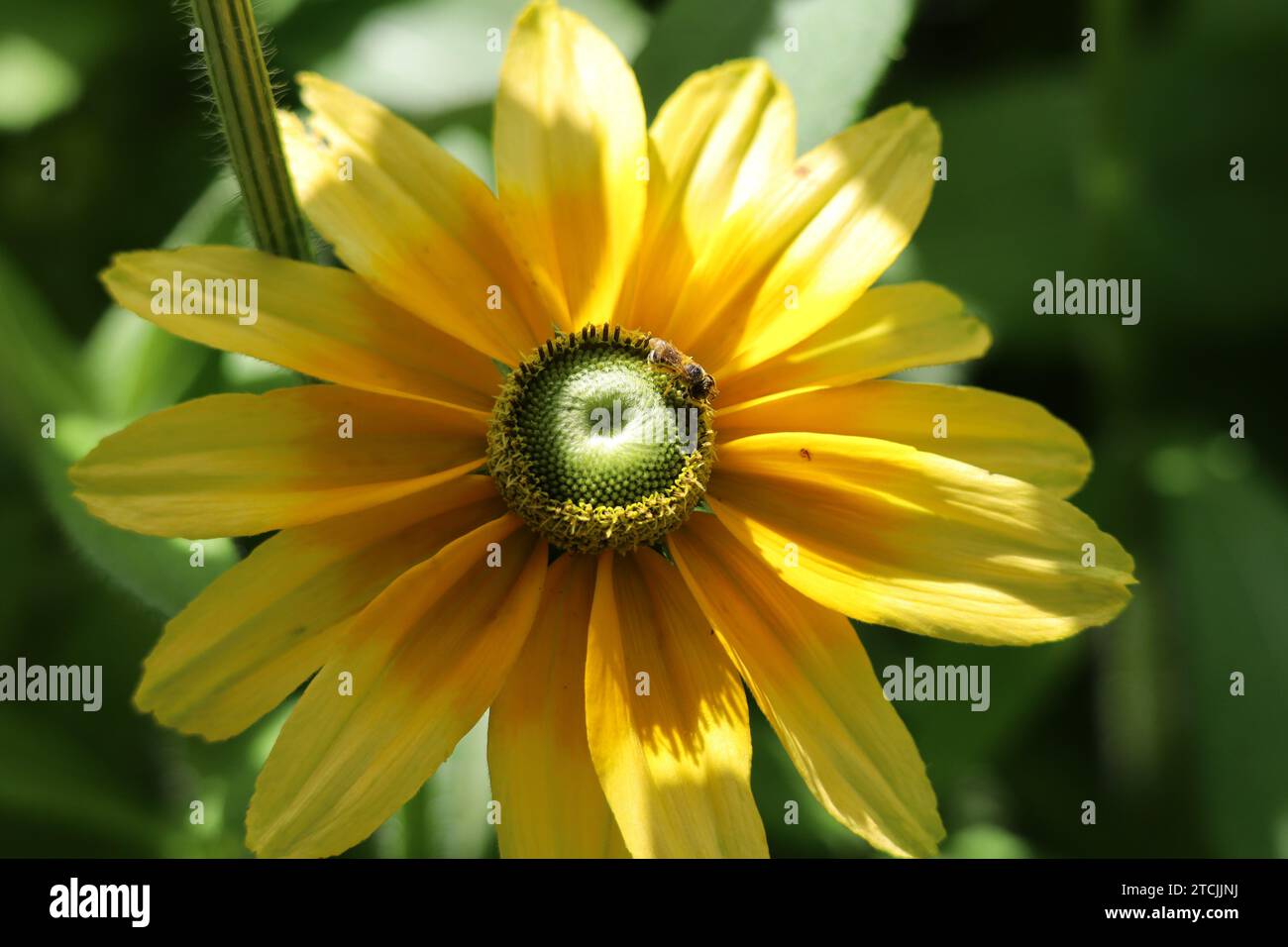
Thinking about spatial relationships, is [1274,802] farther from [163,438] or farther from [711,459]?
[163,438]

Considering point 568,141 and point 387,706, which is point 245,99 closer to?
point 568,141

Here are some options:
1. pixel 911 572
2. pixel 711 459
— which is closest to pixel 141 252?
pixel 711 459

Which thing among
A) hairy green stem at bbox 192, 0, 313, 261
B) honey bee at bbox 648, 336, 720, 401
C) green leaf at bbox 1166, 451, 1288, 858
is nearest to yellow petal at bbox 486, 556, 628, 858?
honey bee at bbox 648, 336, 720, 401

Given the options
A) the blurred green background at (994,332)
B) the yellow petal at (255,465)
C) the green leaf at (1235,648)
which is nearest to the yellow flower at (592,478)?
the yellow petal at (255,465)

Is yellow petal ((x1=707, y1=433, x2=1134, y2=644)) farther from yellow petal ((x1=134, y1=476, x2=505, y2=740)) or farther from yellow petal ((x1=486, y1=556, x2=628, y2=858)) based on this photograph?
yellow petal ((x1=134, y1=476, x2=505, y2=740))

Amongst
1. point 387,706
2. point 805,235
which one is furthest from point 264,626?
point 805,235
